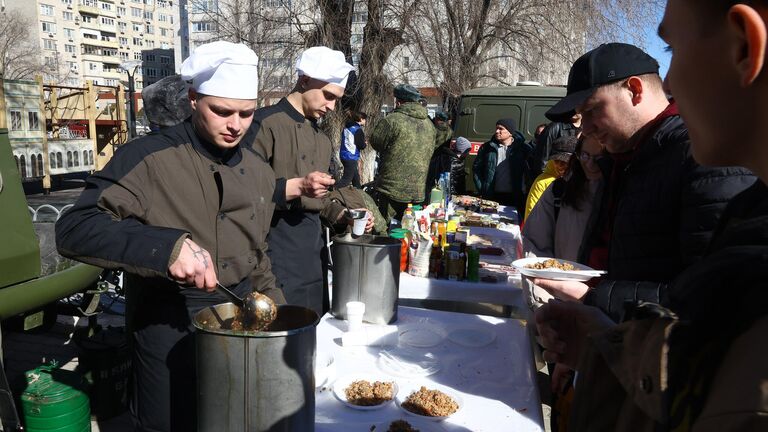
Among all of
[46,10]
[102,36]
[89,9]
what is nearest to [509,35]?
[46,10]

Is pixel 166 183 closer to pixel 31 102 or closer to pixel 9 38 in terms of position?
pixel 31 102

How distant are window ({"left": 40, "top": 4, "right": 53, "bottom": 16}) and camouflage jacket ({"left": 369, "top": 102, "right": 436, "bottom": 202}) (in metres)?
82.4

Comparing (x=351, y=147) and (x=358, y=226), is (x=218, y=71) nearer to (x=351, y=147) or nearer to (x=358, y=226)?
(x=358, y=226)

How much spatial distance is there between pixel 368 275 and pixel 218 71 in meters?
1.05

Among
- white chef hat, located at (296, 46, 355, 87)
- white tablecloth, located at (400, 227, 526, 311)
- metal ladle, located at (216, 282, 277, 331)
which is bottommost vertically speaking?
white tablecloth, located at (400, 227, 526, 311)

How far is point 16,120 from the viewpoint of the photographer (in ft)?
37.7

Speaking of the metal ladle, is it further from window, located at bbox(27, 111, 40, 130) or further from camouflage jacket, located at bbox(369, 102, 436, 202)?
window, located at bbox(27, 111, 40, 130)

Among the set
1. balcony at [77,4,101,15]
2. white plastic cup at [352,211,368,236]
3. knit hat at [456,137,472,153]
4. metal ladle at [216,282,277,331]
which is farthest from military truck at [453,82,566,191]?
balcony at [77,4,101,15]

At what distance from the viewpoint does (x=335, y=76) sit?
3084 mm

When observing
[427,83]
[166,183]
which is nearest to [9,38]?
[427,83]

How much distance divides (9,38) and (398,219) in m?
49.0

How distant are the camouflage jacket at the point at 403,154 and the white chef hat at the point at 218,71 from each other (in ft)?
15.4

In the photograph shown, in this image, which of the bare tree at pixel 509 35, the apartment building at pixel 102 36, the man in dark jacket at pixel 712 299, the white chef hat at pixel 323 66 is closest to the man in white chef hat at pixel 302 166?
the white chef hat at pixel 323 66

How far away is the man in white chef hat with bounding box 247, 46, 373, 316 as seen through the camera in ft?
9.53
